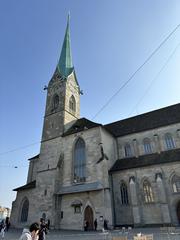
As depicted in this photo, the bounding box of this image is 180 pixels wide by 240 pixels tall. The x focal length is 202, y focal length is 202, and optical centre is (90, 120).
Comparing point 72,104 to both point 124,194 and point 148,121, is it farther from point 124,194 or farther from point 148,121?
point 124,194

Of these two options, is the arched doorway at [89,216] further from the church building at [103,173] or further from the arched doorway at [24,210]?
the arched doorway at [24,210]

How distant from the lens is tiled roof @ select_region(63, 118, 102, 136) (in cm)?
2650

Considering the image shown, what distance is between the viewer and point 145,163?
22453 mm

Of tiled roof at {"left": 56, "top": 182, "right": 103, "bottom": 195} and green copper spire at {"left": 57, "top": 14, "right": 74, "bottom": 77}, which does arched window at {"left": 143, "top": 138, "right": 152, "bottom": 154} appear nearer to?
tiled roof at {"left": 56, "top": 182, "right": 103, "bottom": 195}

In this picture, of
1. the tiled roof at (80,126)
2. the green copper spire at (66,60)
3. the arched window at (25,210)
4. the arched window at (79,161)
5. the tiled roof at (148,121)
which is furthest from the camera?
the green copper spire at (66,60)

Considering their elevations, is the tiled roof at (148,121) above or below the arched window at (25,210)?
above

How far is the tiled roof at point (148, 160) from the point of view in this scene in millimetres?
21688

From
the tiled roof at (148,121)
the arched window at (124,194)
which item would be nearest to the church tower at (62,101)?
the tiled roof at (148,121)

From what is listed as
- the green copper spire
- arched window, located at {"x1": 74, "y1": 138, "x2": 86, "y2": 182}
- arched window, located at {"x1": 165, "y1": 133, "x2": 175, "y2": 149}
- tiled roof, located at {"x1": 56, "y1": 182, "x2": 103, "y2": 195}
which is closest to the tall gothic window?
the green copper spire

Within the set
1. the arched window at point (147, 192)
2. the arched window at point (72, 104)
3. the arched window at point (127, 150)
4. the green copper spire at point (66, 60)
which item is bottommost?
the arched window at point (147, 192)

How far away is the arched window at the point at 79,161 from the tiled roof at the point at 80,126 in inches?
59.2

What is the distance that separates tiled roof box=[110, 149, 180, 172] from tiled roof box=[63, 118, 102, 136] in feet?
18.9

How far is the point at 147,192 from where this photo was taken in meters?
21.2

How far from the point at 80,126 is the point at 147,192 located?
12.2 meters
